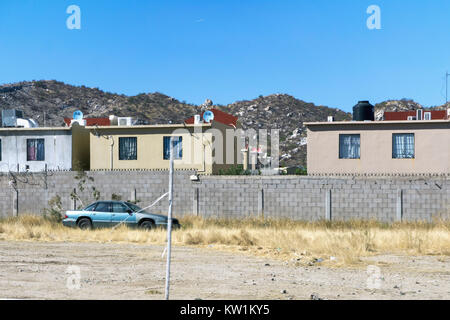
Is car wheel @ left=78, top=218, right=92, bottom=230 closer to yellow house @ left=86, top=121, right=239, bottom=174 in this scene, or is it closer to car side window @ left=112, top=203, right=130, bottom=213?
car side window @ left=112, top=203, right=130, bottom=213

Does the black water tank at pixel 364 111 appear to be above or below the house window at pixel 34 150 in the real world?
above

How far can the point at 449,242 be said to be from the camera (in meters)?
17.3

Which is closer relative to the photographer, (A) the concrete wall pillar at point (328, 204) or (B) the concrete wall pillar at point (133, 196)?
(A) the concrete wall pillar at point (328, 204)

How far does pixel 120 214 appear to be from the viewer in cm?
2161

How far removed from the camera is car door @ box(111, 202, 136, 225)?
70.5ft

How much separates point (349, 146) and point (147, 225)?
45.7 ft

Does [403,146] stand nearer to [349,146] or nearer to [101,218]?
[349,146]

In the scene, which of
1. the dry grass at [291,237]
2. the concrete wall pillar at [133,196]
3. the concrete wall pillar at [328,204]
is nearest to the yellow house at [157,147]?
the concrete wall pillar at [133,196]

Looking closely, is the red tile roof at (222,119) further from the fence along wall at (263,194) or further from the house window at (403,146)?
the house window at (403,146)

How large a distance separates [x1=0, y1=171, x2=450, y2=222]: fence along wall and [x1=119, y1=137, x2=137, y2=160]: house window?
6193 mm

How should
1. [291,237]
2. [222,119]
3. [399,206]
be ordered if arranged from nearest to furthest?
[291,237], [399,206], [222,119]

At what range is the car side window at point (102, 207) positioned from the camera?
72.0ft

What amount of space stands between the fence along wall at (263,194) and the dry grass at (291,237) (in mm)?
1078

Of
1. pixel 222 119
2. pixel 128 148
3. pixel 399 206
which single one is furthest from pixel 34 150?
pixel 399 206
